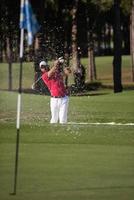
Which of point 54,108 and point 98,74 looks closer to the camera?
point 54,108

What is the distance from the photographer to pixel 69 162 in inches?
461

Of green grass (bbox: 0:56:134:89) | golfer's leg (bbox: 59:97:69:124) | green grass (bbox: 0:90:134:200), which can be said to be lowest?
green grass (bbox: 0:90:134:200)

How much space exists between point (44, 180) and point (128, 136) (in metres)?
6.72

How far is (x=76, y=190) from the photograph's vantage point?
923 cm

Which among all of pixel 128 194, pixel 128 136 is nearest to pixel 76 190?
pixel 128 194

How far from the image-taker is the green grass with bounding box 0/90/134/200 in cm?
913

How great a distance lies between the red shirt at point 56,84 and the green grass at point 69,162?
1216mm

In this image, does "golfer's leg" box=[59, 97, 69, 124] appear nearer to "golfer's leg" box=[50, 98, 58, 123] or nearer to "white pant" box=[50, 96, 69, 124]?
"white pant" box=[50, 96, 69, 124]

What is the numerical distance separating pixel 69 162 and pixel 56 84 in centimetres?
863

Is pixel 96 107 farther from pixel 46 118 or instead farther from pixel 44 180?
pixel 44 180

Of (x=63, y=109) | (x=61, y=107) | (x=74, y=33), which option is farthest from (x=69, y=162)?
(x=74, y=33)

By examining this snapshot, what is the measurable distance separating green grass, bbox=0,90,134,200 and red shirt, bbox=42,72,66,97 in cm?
122

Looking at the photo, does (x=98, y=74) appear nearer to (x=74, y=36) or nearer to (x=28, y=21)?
(x=74, y=36)

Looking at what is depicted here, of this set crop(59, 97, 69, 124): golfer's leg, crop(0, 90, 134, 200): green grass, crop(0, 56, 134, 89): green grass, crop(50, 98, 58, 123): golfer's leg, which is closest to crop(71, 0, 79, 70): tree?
crop(0, 56, 134, 89): green grass
